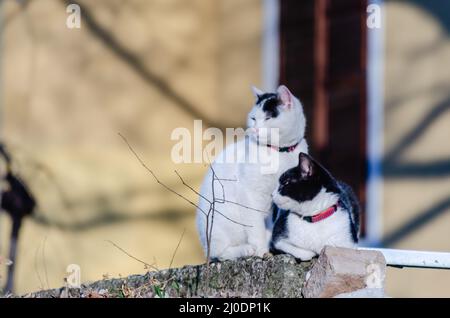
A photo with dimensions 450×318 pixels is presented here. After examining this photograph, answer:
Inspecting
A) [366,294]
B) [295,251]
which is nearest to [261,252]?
[295,251]

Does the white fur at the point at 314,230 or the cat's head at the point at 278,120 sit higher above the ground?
the cat's head at the point at 278,120

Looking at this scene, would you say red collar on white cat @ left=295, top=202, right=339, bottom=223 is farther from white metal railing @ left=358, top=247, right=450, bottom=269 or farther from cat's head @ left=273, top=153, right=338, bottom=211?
white metal railing @ left=358, top=247, right=450, bottom=269

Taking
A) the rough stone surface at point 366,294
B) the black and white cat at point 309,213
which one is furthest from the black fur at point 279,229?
the rough stone surface at point 366,294

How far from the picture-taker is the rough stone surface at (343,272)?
128 inches

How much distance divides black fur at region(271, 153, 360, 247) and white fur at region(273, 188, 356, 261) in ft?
0.08

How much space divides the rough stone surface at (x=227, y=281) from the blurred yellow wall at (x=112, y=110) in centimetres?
237

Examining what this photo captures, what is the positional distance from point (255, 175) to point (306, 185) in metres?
0.29

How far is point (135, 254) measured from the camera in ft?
21.9

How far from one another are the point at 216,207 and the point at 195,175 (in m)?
2.99

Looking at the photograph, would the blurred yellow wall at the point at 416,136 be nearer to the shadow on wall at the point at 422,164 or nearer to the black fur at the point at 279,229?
the shadow on wall at the point at 422,164

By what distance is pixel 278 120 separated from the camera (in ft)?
13.0

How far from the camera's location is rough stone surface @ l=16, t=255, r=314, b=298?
3.46 meters
